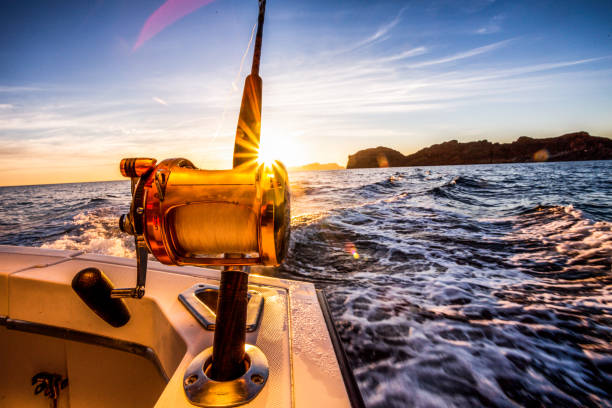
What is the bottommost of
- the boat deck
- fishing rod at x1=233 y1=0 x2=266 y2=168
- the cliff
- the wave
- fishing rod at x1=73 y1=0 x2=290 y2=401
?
the wave

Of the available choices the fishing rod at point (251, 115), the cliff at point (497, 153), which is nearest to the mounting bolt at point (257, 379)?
the fishing rod at point (251, 115)

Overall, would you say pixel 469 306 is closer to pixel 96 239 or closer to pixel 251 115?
pixel 251 115

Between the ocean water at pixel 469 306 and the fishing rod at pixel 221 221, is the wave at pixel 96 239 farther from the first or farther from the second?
the fishing rod at pixel 221 221

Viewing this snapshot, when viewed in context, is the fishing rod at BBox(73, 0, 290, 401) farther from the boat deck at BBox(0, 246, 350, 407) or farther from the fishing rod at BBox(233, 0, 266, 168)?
the boat deck at BBox(0, 246, 350, 407)

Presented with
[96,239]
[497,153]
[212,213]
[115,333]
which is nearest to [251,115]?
[212,213]

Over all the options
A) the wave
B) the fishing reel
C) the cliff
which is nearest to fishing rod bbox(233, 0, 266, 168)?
the fishing reel

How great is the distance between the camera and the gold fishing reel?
0.66 m

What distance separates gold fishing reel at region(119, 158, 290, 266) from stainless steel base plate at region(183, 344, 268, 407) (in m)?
0.41

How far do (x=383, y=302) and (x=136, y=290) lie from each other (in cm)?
240

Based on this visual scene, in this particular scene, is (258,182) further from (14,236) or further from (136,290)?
(14,236)

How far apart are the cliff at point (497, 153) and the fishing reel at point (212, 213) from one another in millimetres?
112116

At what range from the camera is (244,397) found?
0.81 metres

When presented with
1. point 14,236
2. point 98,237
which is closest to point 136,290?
point 98,237

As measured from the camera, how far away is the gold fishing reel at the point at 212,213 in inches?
26.2
